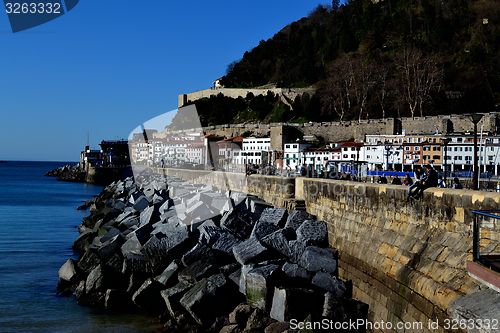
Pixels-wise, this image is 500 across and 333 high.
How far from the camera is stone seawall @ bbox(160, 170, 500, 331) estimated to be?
21.5 ft

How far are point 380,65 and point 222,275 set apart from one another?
6020cm

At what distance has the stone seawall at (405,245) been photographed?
6.54 m

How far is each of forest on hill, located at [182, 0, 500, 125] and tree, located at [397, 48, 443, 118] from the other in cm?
10

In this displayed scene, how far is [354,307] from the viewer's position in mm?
8617

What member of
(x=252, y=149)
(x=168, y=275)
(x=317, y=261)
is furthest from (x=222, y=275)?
(x=252, y=149)

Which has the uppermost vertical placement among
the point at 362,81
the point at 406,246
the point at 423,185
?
the point at 362,81

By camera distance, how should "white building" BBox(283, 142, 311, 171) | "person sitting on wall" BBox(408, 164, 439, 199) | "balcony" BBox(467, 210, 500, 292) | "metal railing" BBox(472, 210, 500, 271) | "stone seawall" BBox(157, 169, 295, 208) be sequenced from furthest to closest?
"white building" BBox(283, 142, 311, 171)
"stone seawall" BBox(157, 169, 295, 208)
"person sitting on wall" BBox(408, 164, 439, 199)
"metal railing" BBox(472, 210, 500, 271)
"balcony" BBox(467, 210, 500, 292)

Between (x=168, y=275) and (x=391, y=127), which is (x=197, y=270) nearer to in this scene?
(x=168, y=275)

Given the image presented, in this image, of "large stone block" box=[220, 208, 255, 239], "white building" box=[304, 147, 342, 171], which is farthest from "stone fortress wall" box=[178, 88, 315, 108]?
"large stone block" box=[220, 208, 255, 239]

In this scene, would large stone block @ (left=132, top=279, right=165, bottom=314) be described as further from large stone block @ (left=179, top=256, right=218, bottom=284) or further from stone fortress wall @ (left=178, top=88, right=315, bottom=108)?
stone fortress wall @ (left=178, top=88, right=315, bottom=108)

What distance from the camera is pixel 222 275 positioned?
10055 millimetres

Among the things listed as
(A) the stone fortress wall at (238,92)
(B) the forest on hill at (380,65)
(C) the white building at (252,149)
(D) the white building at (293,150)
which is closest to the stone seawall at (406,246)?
(D) the white building at (293,150)

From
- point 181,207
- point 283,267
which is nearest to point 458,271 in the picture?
point 283,267

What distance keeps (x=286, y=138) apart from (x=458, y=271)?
5251 cm
